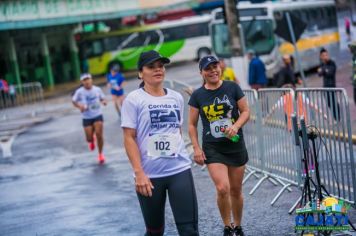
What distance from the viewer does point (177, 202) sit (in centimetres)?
566

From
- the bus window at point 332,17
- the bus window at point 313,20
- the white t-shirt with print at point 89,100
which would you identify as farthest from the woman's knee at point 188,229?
the bus window at point 332,17

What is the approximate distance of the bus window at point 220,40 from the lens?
28719 millimetres

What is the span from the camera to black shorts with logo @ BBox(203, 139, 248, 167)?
22.7 ft

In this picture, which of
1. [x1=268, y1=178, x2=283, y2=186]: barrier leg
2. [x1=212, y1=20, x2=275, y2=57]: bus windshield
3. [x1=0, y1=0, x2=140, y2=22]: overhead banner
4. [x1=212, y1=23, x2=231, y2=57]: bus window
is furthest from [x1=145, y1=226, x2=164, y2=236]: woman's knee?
[x1=0, y1=0, x2=140, y2=22]: overhead banner

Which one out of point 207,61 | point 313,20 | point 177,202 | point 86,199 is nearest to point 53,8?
point 313,20

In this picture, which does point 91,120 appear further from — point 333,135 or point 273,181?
point 333,135

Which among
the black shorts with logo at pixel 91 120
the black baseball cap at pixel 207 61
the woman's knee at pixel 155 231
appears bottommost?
the black shorts with logo at pixel 91 120

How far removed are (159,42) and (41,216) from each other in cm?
3675

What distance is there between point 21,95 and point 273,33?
10649 mm

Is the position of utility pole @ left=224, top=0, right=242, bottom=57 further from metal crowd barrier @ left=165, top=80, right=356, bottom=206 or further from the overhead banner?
the overhead banner

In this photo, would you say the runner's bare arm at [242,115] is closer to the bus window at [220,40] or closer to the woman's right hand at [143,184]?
the woman's right hand at [143,184]

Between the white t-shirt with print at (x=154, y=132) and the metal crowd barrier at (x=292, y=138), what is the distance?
7.04 feet

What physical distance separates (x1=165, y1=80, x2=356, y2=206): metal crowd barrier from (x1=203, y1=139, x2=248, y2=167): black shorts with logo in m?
0.90

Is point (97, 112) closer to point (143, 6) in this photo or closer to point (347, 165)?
point (347, 165)
